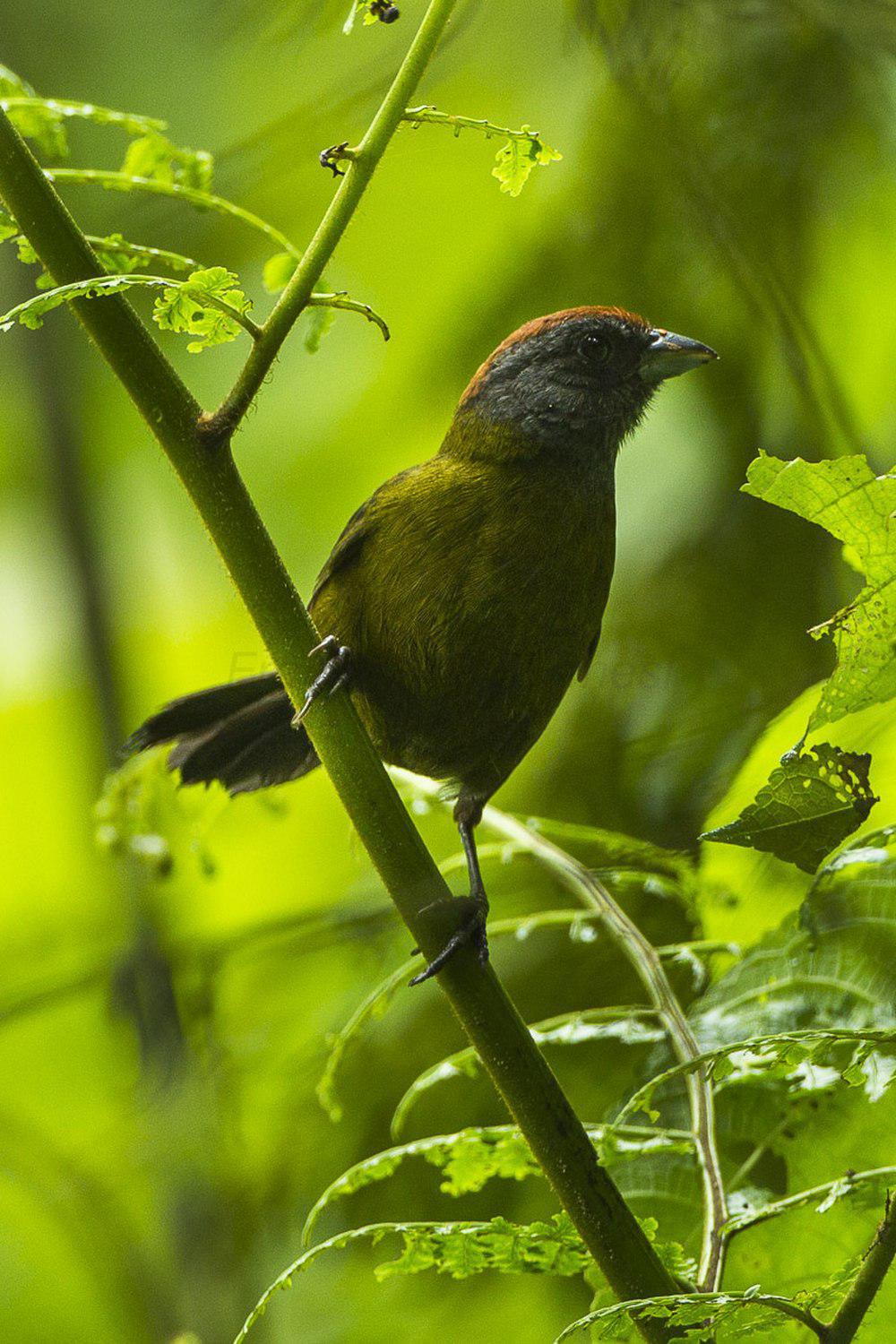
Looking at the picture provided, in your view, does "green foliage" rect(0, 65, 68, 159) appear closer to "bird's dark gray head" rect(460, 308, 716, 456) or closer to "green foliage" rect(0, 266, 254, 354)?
"green foliage" rect(0, 266, 254, 354)

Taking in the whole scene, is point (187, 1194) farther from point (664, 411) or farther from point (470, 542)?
point (664, 411)

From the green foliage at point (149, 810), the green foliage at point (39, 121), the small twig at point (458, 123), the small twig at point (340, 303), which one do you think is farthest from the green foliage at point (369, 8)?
the green foliage at point (149, 810)

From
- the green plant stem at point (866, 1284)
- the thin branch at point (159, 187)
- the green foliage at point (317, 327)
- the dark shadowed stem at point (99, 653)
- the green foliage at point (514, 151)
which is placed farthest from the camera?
the dark shadowed stem at point (99, 653)

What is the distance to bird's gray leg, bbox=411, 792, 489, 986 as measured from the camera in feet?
3.91

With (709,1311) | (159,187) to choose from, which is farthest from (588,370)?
(709,1311)

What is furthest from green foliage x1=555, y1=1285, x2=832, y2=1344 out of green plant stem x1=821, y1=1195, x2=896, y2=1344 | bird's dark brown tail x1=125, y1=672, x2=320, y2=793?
bird's dark brown tail x1=125, y1=672, x2=320, y2=793

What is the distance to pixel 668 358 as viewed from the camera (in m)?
2.31

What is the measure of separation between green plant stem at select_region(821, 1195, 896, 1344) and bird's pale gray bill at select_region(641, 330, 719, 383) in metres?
1.62

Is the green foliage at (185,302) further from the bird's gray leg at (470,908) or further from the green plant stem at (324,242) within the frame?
the bird's gray leg at (470,908)

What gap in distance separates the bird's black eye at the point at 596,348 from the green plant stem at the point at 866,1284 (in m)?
1.65

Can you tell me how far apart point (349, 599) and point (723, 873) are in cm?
73

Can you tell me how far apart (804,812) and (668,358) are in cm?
147

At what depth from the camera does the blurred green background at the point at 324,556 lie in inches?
119

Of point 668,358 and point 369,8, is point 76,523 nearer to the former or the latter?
point 668,358
